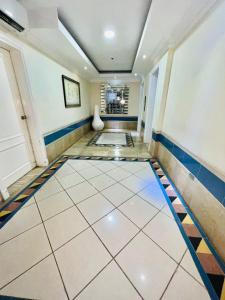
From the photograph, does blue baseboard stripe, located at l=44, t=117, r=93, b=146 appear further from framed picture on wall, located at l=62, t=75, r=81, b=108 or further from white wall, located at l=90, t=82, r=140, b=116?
white wall, located at l=90, t=82, r=140, b=116

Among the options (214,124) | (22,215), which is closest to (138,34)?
(214,124)

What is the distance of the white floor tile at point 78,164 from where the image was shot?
2646 mm

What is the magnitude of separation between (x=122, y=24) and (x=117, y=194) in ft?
8.54

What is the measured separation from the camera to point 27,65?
2.12 metres

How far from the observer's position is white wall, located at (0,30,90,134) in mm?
2178

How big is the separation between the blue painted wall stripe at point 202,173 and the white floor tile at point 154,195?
1.77ft

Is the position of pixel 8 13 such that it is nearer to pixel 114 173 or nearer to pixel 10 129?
pixel 10 129

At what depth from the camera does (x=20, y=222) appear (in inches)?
56.0

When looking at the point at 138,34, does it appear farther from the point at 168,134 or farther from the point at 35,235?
the point at 35,235

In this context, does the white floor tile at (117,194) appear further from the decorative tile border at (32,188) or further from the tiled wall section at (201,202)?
the decorative tile border at (32,188)

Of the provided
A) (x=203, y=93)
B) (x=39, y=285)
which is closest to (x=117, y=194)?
(x=39, y=285)

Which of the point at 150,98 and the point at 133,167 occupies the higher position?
the point at 150,98

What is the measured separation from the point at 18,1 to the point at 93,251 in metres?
2.86

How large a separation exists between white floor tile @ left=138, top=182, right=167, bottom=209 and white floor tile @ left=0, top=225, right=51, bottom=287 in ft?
4.15
